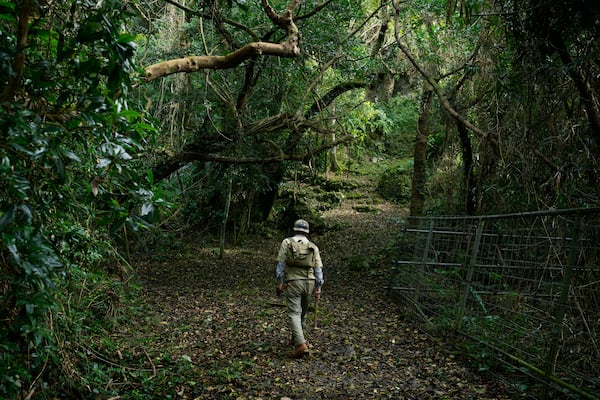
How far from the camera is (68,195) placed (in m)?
3.17

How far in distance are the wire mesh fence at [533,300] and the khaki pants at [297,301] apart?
195 cm

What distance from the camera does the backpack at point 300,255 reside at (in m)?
6.26

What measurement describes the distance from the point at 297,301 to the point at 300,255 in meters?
0.60

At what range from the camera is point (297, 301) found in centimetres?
627

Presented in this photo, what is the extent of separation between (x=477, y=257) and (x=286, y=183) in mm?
13525

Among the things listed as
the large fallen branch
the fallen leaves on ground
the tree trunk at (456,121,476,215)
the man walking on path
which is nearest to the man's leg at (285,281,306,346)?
the man walking on path

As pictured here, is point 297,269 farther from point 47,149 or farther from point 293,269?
point 47,149

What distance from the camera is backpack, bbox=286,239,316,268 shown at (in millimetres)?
6262

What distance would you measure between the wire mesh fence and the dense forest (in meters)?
0.72

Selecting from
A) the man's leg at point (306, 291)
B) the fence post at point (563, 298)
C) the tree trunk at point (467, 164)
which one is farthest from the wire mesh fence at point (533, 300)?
the tree trunk at point (467, 164)

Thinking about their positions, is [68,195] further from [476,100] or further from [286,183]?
[286,183]

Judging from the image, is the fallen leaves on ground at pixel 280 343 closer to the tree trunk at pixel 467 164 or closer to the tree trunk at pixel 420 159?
the tree trunk at pixel 420 159

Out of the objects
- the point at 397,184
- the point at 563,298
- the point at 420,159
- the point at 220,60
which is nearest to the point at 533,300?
the point at 563,298

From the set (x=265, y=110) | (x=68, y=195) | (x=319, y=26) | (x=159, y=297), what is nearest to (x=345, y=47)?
(x=319, y=26)
